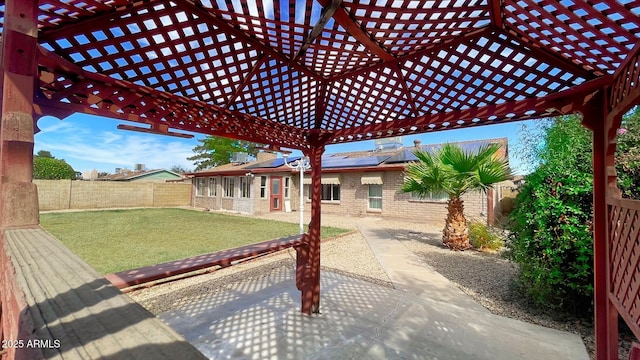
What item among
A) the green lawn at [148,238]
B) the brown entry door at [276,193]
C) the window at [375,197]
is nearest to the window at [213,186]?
the brown entry door at [276,193]

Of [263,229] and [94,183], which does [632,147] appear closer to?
[263,229]

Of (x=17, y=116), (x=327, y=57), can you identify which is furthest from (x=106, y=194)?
(x=17, y=116)

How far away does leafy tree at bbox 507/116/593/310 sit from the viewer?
3.48 metres

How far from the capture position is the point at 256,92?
317 centimetres

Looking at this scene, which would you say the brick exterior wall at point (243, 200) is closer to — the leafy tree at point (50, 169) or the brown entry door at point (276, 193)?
the brown entry door at point (276, 193)

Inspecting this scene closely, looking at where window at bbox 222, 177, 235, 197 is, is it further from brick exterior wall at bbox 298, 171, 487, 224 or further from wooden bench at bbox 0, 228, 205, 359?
wooden bench at bbox 0, 228, 205, 359

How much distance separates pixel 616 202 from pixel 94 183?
23.9m

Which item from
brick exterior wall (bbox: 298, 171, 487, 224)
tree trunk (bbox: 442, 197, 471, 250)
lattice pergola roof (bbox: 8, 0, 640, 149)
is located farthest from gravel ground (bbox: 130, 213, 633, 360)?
brick exterior wall (bbox: 298, 171, 487, 224)

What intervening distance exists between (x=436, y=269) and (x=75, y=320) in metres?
6.64

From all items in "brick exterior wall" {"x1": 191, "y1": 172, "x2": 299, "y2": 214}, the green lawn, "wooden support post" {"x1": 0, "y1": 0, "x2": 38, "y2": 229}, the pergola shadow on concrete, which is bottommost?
the green lawn

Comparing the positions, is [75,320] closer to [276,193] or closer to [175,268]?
[175,268]

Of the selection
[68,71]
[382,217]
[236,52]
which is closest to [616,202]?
[236,52]

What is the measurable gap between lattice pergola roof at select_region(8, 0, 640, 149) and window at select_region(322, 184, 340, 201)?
516 inches

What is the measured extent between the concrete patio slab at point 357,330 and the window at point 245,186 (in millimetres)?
12711
